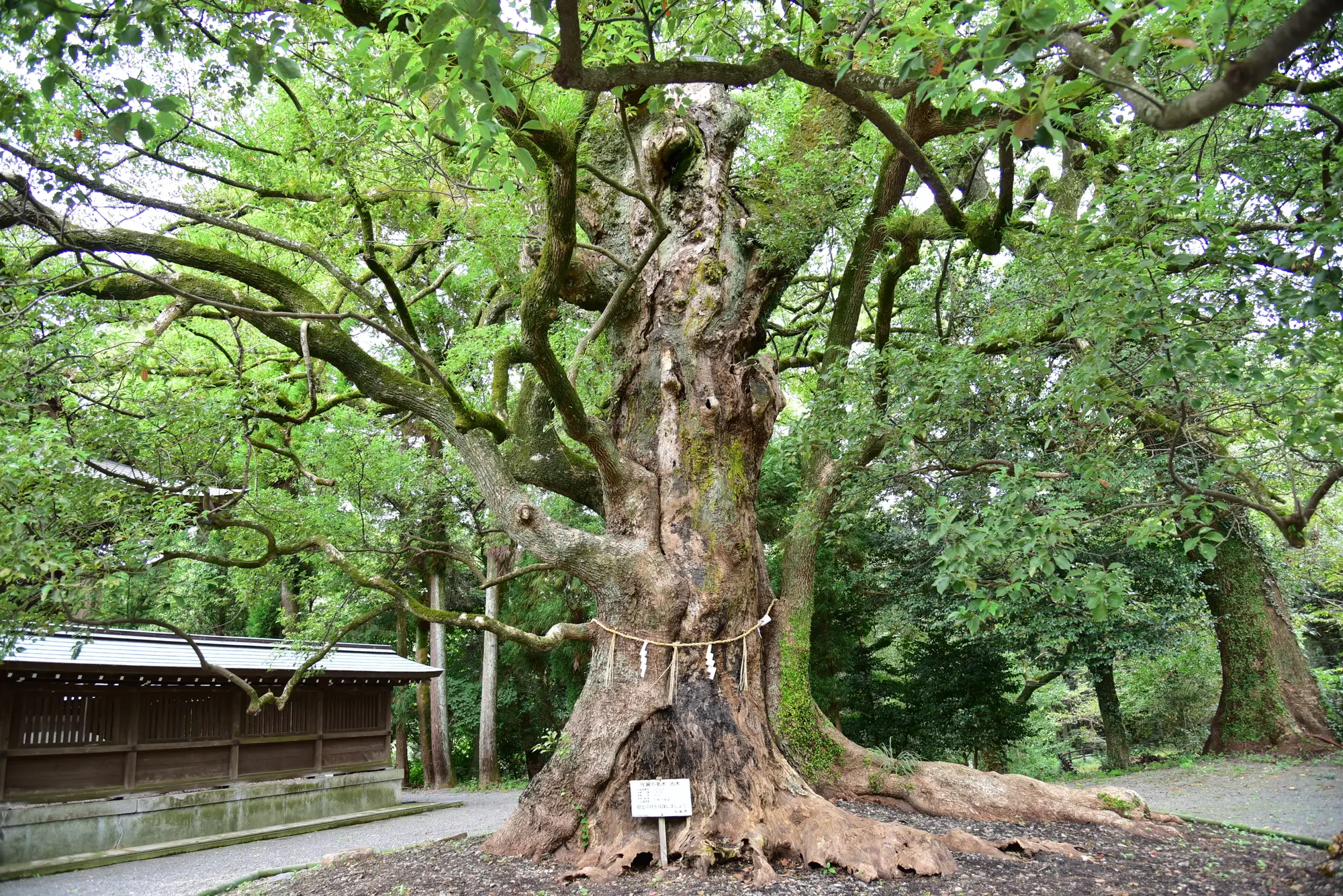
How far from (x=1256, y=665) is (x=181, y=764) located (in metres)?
13.8

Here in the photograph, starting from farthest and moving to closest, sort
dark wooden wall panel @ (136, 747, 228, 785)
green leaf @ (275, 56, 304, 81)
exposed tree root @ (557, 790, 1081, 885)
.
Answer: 1. dark wooden wall panel @ (136, 747, 228, 785)
2. exposed tree root @ (557, 790, 1081, 885)
3. green leaf @ (275, 56, 304, 81)

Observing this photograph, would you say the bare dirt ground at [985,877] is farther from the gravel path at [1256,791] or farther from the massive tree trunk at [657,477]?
the gravel path at [1256,791]

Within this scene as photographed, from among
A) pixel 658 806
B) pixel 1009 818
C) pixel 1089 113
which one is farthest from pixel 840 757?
pixel 1089 113

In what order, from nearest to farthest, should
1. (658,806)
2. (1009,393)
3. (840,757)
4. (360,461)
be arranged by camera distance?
(658,806) → (1009,393) → (840,757) → (360,461)

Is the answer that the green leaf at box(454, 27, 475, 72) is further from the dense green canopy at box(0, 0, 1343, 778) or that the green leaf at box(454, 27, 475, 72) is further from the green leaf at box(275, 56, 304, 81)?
the green leaf at box(275, 56, 304, 81)

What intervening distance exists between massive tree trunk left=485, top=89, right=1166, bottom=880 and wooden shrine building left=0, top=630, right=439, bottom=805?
202 inches

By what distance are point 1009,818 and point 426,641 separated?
41.0 feet

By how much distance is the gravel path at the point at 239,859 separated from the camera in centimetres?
681

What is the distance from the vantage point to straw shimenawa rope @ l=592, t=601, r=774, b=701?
561 cm

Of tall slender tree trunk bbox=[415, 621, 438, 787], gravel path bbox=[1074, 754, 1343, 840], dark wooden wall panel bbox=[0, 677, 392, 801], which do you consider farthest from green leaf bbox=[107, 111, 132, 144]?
tall slender tree trunk bbox=[415, 621, 438, 787]

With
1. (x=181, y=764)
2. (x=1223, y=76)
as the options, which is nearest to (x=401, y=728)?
(x=181, y=764)

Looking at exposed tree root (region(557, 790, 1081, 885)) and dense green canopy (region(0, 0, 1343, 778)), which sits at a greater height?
dense green canopy (region(0, 0, 1343, 778))

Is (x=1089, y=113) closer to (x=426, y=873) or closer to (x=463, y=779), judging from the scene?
(x=426, y=873)

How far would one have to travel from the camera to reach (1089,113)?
5.92 meters
